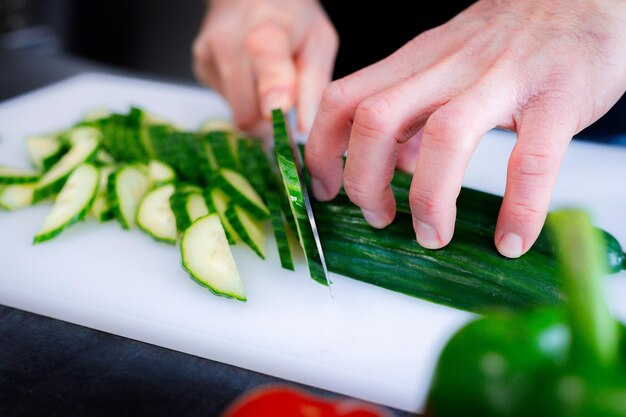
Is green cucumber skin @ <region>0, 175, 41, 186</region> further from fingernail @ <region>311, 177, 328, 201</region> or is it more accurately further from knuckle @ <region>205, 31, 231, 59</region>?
fingernail @ <region>311, 177, 328, 201</region>

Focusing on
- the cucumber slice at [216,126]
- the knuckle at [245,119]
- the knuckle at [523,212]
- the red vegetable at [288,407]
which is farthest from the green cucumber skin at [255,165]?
the red vegetable at [288,407]

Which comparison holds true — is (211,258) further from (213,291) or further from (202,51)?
(202,51)

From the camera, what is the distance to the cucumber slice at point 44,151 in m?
2.24

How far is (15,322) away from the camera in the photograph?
1.52 meters

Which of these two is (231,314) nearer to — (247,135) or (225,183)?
(225,183)

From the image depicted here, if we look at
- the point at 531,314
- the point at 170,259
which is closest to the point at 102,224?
the point at 170,259

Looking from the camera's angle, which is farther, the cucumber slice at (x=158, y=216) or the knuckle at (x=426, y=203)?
the cucumber slice at (x=158, y=216)

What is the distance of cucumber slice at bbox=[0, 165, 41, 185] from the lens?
2037 millimetres

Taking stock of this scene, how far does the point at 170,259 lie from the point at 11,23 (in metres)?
4.07

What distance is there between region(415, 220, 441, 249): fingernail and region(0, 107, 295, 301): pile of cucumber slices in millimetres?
362

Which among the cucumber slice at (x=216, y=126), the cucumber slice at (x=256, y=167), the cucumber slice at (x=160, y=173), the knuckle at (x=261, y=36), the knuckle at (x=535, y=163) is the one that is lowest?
the cucumber slice at (x=216, y=126)

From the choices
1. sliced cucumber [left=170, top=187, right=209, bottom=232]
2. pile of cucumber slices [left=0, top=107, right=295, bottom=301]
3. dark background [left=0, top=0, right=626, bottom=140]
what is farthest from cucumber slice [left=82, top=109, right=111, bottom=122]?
dark background [left=0, top=0, right=626, bottom=140]

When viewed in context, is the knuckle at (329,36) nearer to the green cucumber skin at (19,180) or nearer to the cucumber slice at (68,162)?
the cucumber slice at (68,162)

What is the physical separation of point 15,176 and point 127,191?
1.30ft
